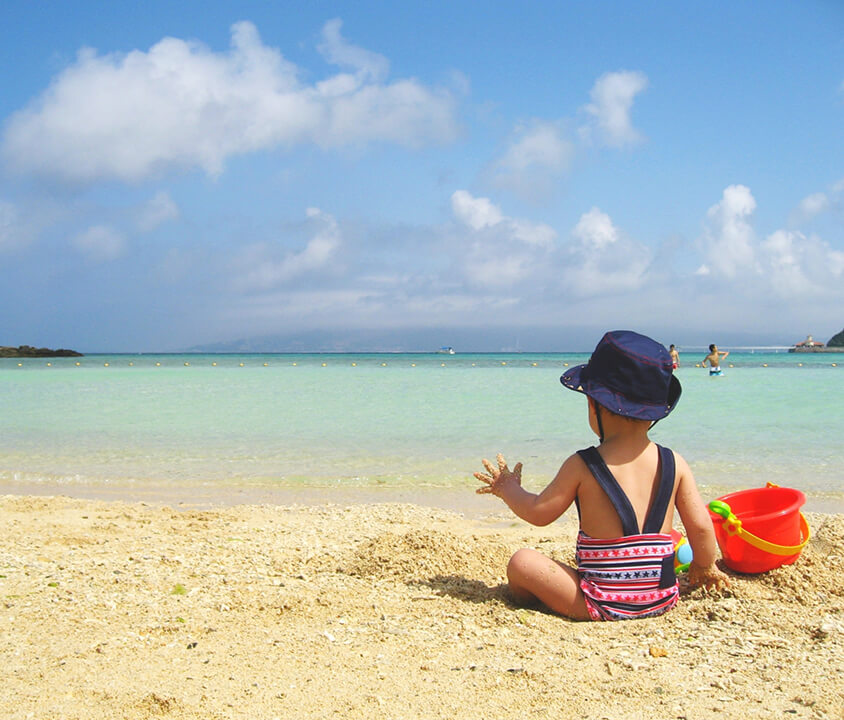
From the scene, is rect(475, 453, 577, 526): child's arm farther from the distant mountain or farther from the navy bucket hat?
the distant mountain

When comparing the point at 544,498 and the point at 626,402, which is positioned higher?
the point at 626,402

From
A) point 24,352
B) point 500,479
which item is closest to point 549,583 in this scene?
point 500,479

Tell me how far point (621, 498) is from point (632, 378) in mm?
541

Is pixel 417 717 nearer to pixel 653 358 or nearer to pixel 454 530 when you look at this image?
pixel 653 358

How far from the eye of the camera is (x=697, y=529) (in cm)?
325

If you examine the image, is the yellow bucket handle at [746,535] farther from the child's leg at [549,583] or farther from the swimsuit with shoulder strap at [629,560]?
the child's leg at [549,583]

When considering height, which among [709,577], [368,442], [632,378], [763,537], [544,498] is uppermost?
[632,378]

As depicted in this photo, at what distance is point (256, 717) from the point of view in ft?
7.47

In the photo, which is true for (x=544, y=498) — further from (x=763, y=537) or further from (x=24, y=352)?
(x=24, y=352)

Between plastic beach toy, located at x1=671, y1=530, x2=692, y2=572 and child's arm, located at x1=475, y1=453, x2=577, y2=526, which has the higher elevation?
child's arm, located at x1=475, y1=453, x2=577, y2=526

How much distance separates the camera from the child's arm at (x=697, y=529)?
320 cm

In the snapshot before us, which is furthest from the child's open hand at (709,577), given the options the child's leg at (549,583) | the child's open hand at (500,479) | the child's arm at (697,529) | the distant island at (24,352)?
the distant island at (24,352)

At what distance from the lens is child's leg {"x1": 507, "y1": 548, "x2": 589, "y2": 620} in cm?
317

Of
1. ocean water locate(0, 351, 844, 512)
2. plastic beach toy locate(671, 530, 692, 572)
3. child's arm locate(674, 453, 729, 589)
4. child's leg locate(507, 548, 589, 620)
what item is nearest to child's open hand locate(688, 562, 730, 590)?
child's arm locate(674, 453, 729, 589)
